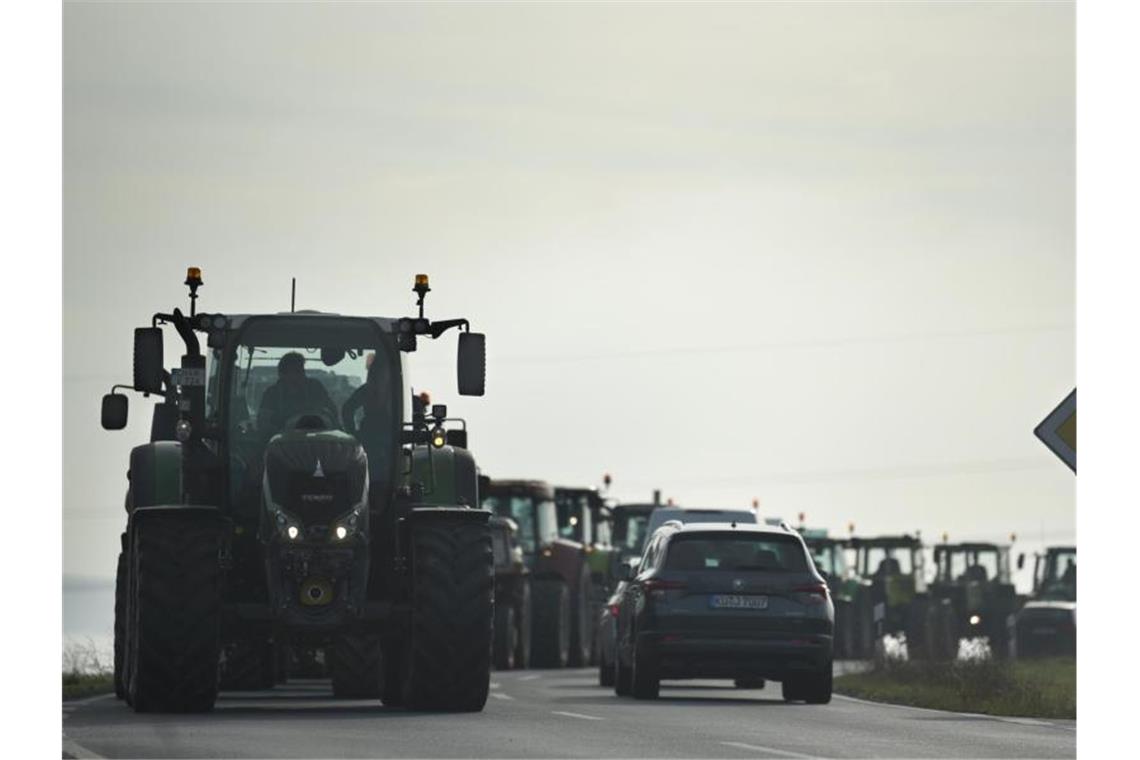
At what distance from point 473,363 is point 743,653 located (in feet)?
18.1

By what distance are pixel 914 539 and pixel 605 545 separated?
30.4 ft

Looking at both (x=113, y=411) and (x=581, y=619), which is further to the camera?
(x=581, y=619)

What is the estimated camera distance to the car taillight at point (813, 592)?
1053 inches

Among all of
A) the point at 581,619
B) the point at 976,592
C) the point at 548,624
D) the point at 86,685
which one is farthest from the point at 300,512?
the point at 976,592

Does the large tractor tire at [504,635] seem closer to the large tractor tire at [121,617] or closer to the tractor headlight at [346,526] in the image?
the large tractor tire at [121,617]

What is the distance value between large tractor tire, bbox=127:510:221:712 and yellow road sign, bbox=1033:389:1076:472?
6201mm

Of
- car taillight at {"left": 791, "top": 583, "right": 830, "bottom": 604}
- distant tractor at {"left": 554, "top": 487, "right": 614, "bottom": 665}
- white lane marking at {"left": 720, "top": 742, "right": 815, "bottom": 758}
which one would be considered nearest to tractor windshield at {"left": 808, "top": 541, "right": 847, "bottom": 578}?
distant tractor at {"left": 554, "top": 487, "right": 614, "bottom": 665}

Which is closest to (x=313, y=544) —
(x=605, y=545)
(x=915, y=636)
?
(x=605, y=545)

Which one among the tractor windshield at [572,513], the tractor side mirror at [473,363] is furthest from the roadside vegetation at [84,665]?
the tractor side mirror at [473,363]

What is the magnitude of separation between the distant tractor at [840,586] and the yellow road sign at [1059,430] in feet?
84.3

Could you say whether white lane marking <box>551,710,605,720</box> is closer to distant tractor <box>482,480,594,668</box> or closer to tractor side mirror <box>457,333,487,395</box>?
tractor side mirror <box>457,333,487,395</box>

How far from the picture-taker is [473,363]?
72.6ft

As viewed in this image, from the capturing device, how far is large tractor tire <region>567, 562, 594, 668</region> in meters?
40.2

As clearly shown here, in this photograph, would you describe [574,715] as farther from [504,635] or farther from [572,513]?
[572,513]
